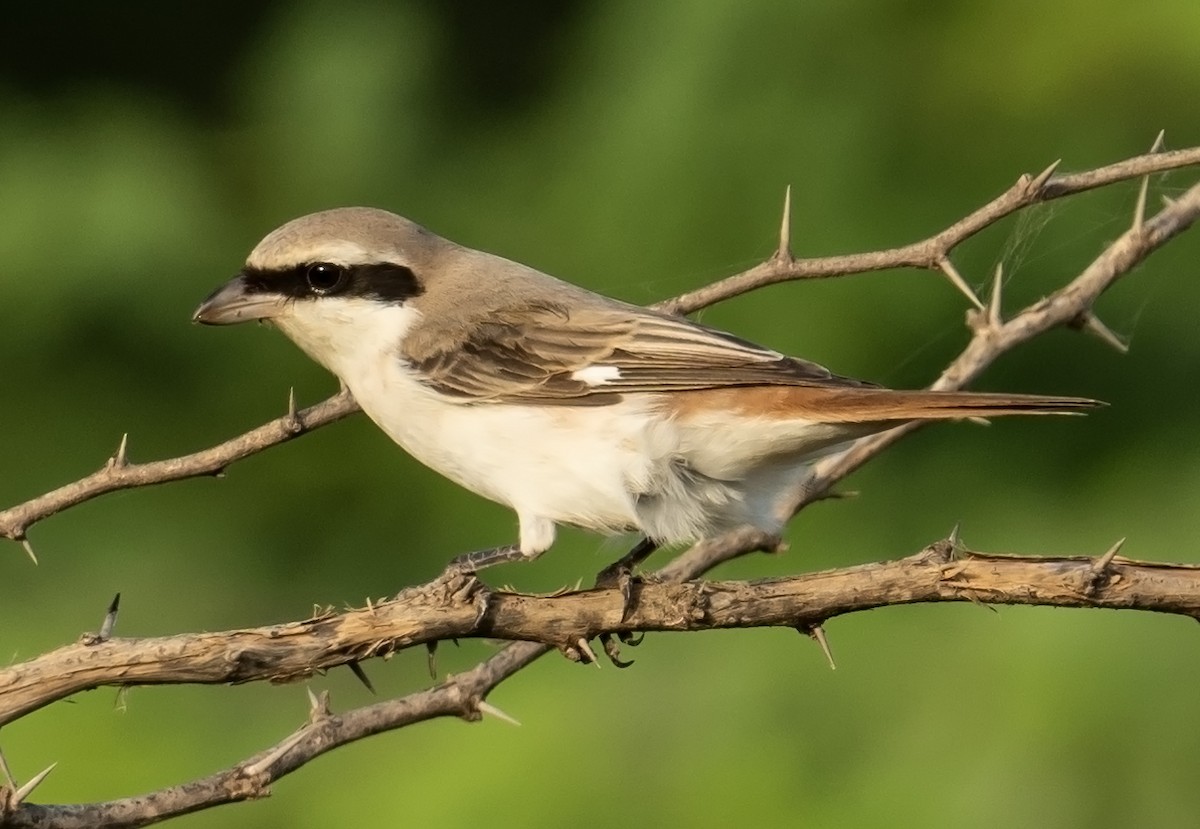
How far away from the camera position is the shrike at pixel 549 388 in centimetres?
270

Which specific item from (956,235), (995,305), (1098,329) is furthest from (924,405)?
(1098,329)

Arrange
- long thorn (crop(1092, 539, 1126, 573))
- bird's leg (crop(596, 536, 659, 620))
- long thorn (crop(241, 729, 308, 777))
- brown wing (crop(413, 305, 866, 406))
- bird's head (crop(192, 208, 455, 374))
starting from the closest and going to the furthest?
long thorn (crop(1092, 539, 1126, 573))
long thorn (crop(241, 729, 308, 777))
bird's leg (crop(596, 536, 659, 620))
brown wing (crop(413, 305, 866, 406))
bird's head (crop(192, 208, 455, 374))

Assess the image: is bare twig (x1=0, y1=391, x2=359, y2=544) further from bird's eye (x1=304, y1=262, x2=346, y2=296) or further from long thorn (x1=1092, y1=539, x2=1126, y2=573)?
long thorn (x1=1092, y1=539, x2=1126, y2=573)

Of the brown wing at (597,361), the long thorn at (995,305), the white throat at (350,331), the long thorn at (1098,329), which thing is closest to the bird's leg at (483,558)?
the brown wing at (597,361)

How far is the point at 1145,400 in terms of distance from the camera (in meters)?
5.58

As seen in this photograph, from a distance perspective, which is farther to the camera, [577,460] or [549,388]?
[549,388]

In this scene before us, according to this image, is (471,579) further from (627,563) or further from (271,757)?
Result: (627,563)

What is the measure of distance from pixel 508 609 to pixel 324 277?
900 millimetres

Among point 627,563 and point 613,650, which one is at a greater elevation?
point 627,563

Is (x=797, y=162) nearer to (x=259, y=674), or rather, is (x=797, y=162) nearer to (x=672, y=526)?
(x=672, y=526)

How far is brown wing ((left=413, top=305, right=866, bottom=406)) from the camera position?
2.77 m

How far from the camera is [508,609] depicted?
2281 millimetres

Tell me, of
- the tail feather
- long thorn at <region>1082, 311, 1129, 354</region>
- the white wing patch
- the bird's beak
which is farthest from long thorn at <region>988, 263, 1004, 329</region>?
the bird's beak

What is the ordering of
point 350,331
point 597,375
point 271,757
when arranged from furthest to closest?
point 350,331
point 597,375
point 271,757
